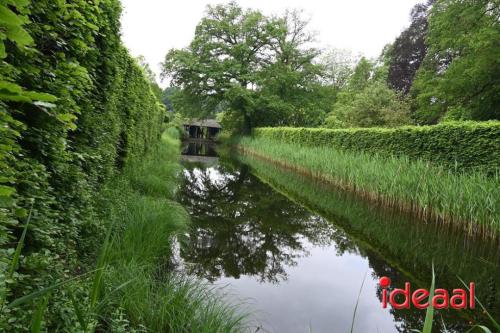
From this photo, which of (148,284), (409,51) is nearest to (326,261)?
(148,284)

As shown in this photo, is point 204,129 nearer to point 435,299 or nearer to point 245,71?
point 245,71

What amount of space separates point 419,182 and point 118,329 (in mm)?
6261

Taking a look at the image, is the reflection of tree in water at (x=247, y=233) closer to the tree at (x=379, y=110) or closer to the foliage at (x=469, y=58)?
the tree at (x=379, y=110)

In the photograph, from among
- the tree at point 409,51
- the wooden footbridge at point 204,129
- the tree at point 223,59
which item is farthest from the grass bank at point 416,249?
the wooden footbridge at point 204,129

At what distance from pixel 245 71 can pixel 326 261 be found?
24967mm

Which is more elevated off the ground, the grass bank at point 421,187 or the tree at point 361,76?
the tree at point 361,76

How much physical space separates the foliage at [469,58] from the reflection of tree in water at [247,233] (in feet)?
44.0

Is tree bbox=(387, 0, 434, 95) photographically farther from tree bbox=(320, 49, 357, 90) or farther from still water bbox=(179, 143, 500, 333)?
still water bbox=(179, 143, 500, 333)

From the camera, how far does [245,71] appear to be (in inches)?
1091

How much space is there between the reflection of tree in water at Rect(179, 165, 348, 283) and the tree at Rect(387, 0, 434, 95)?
28.7 meters

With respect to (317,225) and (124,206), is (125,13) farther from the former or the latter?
(317,225)

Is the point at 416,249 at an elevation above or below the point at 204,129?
below

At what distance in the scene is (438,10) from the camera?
712 inches

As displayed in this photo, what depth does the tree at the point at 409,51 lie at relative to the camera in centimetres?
3166
